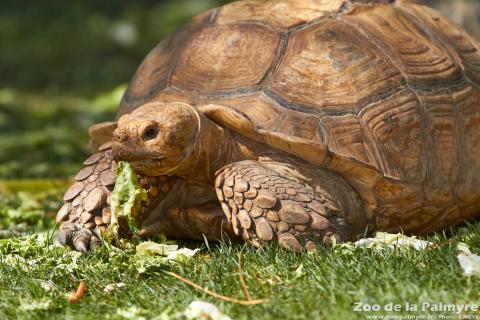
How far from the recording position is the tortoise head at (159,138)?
4355 mm

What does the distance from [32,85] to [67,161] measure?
4579 millimetres

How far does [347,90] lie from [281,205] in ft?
2.78

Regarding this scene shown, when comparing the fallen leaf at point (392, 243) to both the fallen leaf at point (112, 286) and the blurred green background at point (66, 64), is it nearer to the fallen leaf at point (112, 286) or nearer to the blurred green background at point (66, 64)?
the fallen leaf at point (112, 286)

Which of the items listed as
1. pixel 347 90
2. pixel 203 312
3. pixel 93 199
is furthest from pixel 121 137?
pixel 203 312

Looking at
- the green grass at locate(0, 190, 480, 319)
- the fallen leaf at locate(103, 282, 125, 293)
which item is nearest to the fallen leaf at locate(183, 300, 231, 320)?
the green grass at locate(0, 190, 480, 319)

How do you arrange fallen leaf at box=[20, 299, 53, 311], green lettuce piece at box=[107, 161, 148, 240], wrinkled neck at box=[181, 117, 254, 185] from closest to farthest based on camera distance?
1. fallen leaf at box=[20, 299, 53, 311]
2. green lettuce piece at box=[107, 161, 148, 240]
3. wrinkled neck at box=[181, 117, 254, 185]

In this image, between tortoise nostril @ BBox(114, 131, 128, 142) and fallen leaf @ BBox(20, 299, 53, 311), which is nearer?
fallen leaf @ BBox(20, 299, 53, 311)

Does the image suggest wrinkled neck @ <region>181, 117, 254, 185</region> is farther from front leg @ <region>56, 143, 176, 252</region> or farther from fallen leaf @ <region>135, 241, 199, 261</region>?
fallen leaf @ <region>135, 241, 199, 261</region>

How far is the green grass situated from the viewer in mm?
3234

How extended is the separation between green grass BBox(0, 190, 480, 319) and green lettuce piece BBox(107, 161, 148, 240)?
0.19 metres

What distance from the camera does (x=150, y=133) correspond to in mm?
4398

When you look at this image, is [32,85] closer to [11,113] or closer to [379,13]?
[11,113]

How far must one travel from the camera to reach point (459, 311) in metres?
3.11

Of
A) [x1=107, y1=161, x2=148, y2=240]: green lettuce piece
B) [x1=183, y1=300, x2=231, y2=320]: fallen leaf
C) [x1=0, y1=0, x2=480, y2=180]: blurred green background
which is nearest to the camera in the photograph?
[x1=183, y1=300, x2=231, y2=320]: fallen leaf
